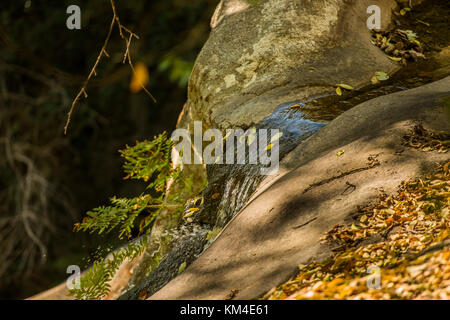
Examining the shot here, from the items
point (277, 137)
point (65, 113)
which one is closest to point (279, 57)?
point (277, 137)

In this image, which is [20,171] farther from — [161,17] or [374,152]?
[374,152]

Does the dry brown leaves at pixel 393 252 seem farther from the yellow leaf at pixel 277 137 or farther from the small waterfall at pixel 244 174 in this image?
the yellow leaf at pixel 277 137

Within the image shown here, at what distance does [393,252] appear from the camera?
5.06ft

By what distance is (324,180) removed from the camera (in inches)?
81.1

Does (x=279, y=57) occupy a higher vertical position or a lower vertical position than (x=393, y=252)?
higher

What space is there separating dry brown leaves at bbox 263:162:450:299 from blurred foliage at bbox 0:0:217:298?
501 cm

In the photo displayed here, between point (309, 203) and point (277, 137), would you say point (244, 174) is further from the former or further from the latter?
point (309, 203)

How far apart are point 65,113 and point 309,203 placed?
651 cm

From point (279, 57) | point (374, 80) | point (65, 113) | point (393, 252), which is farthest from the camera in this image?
point (65, 113)

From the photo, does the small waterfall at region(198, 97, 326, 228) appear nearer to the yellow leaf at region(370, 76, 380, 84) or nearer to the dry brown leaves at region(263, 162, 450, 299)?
the yellow leaf at region(370, 76, 380, 84)

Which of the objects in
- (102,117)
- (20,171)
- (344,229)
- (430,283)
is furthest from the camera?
(102,117)

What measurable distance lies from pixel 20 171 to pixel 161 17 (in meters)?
3.16

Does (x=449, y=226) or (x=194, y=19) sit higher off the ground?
(x=194, y=19)

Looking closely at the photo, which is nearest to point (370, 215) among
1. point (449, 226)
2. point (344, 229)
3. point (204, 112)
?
point (344, 229)
